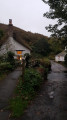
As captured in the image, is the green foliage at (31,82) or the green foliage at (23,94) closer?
the green foliage at (23,94)

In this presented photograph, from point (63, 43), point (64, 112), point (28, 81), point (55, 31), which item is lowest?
point (64, 112)

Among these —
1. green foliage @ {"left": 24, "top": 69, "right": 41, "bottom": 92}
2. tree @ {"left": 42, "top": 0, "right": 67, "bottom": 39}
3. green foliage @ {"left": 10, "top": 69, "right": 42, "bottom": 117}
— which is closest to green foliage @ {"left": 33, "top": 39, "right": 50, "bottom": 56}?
tree @ {"left": 42, "top": 0, "right": 67, "bottom": 39}

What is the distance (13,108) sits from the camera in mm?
6086

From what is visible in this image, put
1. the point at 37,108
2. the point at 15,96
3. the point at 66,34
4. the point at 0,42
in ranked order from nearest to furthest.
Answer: the point at 37,108, the point at 15,96, the point at 66,34, the point at 0,42

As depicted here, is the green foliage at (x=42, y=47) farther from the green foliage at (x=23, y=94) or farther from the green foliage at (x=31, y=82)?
the green foliage at (x=23, y=94)

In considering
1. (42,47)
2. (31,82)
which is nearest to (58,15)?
(31,82)

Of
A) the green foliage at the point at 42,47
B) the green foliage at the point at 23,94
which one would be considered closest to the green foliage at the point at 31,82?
the green foliage at the point at 23,94

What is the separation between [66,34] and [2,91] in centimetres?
965

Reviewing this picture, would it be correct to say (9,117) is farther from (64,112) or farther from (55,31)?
(55,31)

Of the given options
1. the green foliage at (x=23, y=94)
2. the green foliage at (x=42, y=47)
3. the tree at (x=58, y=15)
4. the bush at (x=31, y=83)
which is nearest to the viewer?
the green foliage at (x=23, y=94)

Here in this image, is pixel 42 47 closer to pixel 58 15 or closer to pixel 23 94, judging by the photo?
pixel 58 15

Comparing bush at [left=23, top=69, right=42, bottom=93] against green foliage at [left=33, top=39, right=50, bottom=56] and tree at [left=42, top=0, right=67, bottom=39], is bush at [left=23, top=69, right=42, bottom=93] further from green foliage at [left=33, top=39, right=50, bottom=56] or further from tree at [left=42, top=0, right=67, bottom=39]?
green foliage at [left=33, top=39, right=50, bottom=56]

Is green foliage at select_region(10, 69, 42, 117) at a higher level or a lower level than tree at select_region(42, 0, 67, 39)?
lower

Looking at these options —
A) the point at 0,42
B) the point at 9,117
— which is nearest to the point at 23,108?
the point at 9,117
